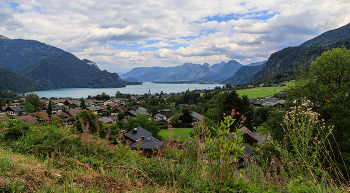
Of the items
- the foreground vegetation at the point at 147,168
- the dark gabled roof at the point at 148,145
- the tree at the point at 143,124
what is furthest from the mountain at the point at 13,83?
the foreground vegetation at the point at 147,168

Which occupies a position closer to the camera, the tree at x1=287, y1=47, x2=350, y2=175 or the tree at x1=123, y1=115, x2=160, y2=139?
the tree at x1=287, y1=47, x2=350, y2=175

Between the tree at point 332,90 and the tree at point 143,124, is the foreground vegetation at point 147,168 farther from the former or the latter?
the tree at point 143,124

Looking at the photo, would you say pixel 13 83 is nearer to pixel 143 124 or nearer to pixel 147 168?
pixel 143 124

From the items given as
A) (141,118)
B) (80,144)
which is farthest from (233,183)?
(141,118)

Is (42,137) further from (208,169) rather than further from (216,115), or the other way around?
(216,115)

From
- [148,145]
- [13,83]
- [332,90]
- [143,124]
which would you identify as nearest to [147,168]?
[148,145]

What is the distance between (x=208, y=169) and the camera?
280 centimetres

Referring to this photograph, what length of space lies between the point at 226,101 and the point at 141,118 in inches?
516

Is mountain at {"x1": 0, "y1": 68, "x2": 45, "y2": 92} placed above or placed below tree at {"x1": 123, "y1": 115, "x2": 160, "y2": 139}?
above

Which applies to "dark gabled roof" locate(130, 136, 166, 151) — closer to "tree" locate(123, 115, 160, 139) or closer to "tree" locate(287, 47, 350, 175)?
"tree" locate(287, 47, 350, 175)

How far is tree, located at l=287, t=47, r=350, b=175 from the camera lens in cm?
815

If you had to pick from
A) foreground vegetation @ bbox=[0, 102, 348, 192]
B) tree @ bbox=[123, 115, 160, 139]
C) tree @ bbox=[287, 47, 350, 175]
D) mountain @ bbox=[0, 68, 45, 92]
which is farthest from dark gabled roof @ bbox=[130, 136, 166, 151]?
mountain @ bbox=[0, 68, 45, 92]

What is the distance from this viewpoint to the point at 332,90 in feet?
29.8

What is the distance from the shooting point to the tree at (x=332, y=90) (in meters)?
8.15
